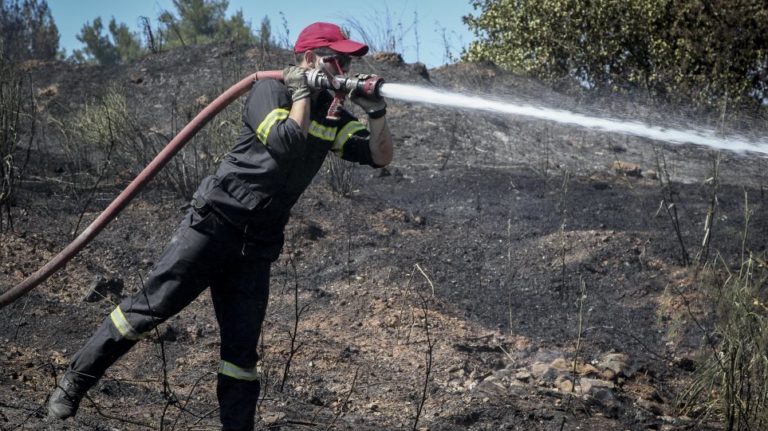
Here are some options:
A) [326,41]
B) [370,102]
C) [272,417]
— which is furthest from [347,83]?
[272,417]

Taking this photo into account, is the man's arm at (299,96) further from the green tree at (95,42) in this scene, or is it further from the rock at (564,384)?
the green tree at (95,42)

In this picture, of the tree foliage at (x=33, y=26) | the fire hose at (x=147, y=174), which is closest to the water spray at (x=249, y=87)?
the fire hose at (x=147, y=174)

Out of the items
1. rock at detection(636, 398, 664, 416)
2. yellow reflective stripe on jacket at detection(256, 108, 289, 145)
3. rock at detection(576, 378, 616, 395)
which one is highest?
yellow reflective stripe on jacket at detection(256, 108, 289, 145)

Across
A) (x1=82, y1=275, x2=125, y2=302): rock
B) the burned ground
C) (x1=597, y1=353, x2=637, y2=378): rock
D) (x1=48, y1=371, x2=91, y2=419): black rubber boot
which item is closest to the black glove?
the burned ground

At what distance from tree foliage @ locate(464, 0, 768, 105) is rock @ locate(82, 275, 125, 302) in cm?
795

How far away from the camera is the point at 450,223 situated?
27.6 ft

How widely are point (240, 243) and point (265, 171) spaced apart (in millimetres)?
299

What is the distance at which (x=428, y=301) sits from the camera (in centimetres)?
650

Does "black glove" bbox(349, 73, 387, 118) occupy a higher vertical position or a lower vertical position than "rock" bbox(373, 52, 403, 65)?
higher

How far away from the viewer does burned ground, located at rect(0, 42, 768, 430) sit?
4762 mm

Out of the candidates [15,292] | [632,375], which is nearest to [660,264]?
[632,375]

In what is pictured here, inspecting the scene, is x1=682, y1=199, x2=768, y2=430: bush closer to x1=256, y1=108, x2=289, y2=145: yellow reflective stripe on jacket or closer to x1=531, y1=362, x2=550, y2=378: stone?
x1=531, y1=362, x2=550, y2=378: stone

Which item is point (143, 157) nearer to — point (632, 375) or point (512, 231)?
point (512, 231)

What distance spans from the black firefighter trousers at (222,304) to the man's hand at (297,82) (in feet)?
1.87
